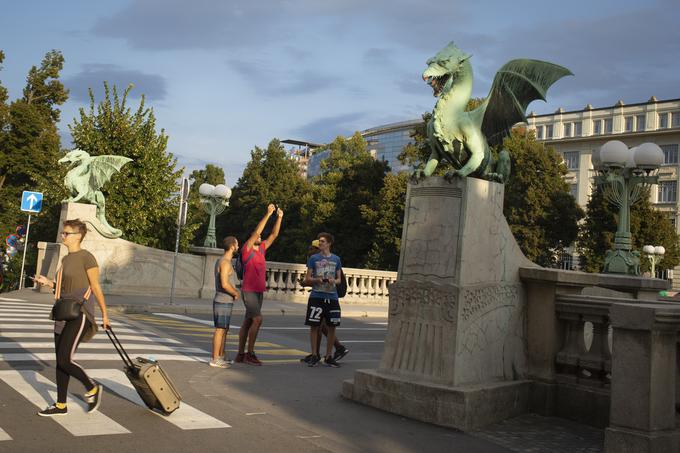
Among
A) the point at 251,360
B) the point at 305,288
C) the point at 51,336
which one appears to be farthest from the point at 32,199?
the point at 251,360

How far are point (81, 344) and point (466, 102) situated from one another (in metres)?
6.73

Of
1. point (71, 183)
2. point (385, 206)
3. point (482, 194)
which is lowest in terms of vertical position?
point (482, 194)

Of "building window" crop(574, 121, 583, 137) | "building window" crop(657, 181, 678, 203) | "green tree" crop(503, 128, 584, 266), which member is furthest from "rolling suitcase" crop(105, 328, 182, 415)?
"building window" crop(574, 121, 583, 137)

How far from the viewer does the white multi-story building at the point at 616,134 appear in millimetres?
74625

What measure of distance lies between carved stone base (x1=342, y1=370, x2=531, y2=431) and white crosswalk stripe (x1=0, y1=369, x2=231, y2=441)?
178 cm

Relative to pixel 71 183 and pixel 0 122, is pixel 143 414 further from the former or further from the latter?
pixel 0 122

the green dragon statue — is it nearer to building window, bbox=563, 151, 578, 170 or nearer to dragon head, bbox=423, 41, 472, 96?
dragon head, bbox=423, 41, 472, 96

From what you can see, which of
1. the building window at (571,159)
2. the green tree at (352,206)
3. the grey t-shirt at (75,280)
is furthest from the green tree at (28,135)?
the building window at (571,159)

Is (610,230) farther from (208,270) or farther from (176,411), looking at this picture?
(176,411)

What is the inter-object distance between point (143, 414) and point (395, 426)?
237 cm

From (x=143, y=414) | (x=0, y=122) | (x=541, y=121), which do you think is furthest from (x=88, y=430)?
(x=541, y=121)

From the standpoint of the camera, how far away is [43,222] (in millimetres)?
33000

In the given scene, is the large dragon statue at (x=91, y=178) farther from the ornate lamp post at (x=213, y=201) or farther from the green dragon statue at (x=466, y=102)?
the green dragon statue at (x=466, y=102)

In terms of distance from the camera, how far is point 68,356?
6.37m
